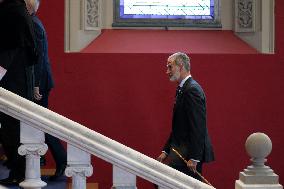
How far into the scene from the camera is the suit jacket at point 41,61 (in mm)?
4410

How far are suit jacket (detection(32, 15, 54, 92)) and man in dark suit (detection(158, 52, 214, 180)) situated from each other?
3.07 ft

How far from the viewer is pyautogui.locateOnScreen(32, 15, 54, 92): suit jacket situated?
4.41 metres

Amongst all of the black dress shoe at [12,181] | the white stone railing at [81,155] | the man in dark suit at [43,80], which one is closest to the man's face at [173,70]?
the man in dark suit at [43,80]

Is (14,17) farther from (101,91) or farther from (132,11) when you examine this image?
(132,11)

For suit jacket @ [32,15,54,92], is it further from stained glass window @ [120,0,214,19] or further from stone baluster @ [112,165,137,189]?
stained glass window @ [120,0,214,19]

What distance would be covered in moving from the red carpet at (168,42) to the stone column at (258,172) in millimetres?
3446

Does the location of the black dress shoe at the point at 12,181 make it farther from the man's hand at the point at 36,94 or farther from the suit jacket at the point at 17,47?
the man's hand at the point at 36,94

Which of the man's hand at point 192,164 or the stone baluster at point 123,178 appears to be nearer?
the stone baluster at point 123,178

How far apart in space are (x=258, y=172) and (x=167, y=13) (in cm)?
422

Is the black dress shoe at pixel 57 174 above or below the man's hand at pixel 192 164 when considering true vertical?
below

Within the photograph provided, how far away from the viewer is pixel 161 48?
6.62 metres

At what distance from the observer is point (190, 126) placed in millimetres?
4074

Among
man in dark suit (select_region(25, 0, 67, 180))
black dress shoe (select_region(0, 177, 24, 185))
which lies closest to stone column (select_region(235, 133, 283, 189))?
black dress shoe (select_region(0, 177, 24, 185))

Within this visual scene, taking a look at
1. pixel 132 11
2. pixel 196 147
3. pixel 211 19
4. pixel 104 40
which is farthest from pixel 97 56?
pixel 196 147
